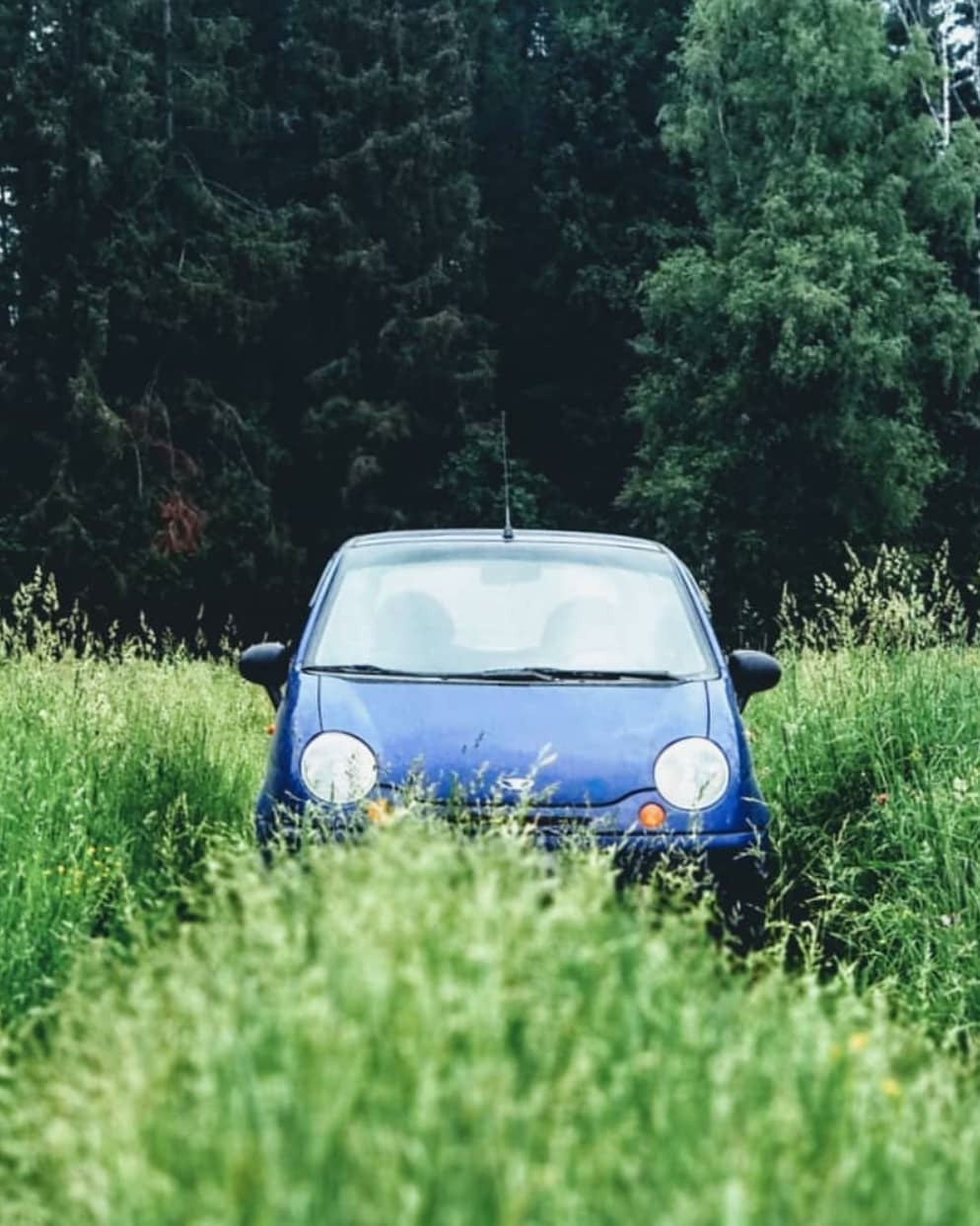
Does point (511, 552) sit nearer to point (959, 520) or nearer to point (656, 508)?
point (656, 508)

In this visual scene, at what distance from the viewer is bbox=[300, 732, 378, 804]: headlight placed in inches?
221

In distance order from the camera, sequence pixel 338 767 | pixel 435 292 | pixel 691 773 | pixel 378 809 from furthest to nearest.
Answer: pixel 435 292
pixel 691 773
pixel 338 767
pixel 378 809

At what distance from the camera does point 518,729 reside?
19.3 feet

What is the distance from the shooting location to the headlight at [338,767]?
5.60 m

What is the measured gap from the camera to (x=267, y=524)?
117ft

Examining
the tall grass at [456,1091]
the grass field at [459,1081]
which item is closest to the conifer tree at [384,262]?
the grass field at [459,1081]

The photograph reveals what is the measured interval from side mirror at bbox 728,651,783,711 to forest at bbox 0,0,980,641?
26.5 meters

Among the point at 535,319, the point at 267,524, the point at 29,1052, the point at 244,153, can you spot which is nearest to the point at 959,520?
the point at 535,319

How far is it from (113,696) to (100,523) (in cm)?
2498

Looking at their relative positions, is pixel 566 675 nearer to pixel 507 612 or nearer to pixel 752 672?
pixel 507 612

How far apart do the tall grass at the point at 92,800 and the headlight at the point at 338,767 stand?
1.69 feet

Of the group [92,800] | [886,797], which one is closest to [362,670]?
[92,800]

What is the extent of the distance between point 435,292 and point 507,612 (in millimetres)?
31894

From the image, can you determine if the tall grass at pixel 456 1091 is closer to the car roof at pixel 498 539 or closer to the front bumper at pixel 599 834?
the front bumper at pixel 599 834
